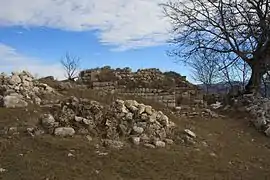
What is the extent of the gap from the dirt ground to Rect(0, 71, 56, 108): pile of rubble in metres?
0.38

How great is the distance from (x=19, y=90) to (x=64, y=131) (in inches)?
97.3

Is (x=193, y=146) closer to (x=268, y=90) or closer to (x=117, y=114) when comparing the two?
(x=117, y=114)

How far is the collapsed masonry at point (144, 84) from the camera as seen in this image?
15477 millimetres

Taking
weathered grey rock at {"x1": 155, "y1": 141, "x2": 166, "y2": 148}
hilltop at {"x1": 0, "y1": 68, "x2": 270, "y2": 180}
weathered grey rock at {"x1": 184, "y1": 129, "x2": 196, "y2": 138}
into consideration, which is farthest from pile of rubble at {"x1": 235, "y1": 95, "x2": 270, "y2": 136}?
weathered grey rock at {"x1": 155, "y1": 141, "x2": 166, "y2": 148}

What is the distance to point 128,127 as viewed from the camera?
27.3 feet

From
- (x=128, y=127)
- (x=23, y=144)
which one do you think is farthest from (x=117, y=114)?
(x=23, y=144)

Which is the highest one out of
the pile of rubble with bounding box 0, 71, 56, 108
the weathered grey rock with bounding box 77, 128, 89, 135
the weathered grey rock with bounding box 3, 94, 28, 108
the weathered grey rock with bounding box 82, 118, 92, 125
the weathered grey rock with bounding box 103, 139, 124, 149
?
the pile of rubble with bounding box 0, 71, 56, 108

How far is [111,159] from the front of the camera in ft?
23.6

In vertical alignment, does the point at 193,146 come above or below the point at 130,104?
below

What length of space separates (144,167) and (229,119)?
5.67 metres

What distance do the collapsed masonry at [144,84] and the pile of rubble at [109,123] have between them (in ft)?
20.2

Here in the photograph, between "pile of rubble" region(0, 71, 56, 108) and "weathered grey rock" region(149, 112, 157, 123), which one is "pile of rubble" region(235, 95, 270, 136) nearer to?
"weathered grey rock" region(149, 112, 157, 123)

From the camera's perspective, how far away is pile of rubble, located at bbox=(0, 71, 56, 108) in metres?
9.18

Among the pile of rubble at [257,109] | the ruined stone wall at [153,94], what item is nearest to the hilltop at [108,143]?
the pile of rubble at [257,109]
